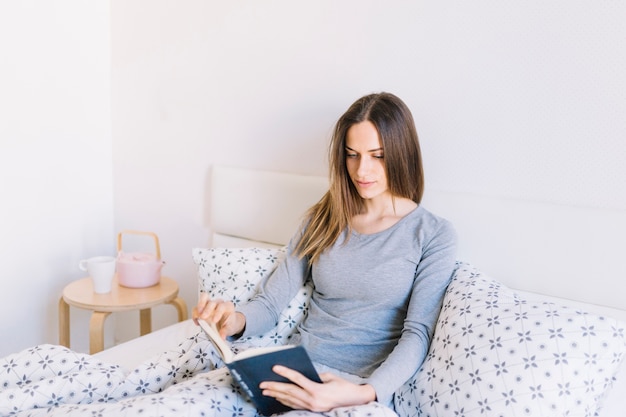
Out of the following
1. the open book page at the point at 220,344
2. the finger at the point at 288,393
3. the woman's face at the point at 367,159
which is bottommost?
the finger at the point at 288,393

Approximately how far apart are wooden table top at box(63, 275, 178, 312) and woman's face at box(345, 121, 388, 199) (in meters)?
0.81

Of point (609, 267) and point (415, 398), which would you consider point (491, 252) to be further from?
point (415, 398)

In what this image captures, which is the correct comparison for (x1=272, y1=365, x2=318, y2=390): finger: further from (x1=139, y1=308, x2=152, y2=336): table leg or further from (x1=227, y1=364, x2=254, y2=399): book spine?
(x1=139, y1=308, x2=152, y2=336): table leg

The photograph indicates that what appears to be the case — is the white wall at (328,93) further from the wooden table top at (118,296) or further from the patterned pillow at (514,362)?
the patterned pillow at (514,362)

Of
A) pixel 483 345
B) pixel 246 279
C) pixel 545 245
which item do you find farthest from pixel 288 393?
pixel 545 245

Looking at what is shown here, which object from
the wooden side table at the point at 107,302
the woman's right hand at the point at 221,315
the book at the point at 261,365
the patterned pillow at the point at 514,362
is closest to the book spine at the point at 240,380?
the book at the point at 261,365

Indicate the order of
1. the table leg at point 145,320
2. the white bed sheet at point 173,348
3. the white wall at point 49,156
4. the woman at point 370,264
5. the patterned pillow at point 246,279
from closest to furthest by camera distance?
the white bed sheet at point 173,348 < the woman at point 370,264 < the patterned pillow at point 246,279 < the white wall at point 49,156 < the table leg at point 145,320

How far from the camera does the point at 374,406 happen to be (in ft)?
3.37

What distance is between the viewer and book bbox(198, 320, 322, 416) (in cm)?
98

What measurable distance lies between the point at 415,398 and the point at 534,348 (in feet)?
0.85

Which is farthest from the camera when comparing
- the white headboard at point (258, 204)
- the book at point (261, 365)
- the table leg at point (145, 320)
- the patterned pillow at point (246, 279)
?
the table leg at point (145, 320)

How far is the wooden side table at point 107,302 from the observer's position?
172 centimetres

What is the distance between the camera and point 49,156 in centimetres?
196

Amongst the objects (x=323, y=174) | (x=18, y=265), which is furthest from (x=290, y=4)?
(x=18, y=265)
